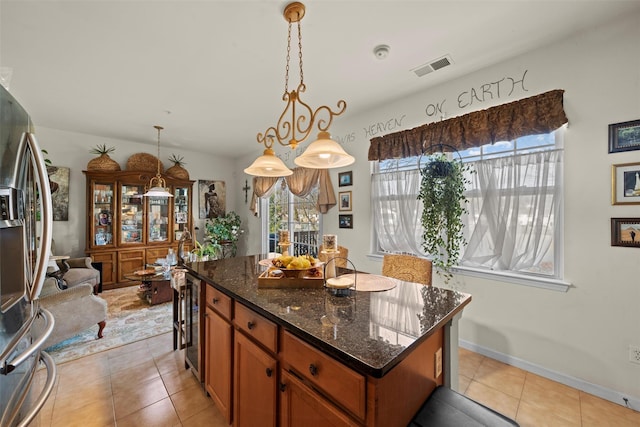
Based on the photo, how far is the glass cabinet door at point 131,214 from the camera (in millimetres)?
4574

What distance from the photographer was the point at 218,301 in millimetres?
1596

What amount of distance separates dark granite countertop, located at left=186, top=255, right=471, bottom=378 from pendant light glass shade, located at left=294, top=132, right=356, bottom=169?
0.79 metres

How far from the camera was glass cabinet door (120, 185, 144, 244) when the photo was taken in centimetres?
457

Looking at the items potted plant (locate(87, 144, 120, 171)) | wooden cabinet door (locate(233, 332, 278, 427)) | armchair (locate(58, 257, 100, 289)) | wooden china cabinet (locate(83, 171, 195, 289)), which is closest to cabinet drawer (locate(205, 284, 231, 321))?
wooden cabinet door (locate(233, 332, 278, 427))

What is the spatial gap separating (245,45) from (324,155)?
1.25m

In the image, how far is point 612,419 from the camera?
1674mm

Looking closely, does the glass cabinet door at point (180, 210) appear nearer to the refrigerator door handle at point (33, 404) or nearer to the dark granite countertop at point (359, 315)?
the dark granite countertop at point (359, 315)

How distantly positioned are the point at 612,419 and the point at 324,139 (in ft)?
8.46

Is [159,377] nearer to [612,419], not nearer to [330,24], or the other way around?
[330,24]

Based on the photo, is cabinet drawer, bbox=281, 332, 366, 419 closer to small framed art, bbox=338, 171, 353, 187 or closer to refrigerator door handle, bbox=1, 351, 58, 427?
refrigerator door handle, bbox=1, 351, 58, 427

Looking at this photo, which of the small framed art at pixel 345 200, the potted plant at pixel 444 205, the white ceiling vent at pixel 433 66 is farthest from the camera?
the small framed art at pixel 345 200

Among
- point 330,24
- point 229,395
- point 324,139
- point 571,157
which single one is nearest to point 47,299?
point 229,395

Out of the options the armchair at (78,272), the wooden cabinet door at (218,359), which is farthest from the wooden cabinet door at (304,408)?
the armchair at (78,272)

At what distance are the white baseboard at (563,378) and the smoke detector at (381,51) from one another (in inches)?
109
